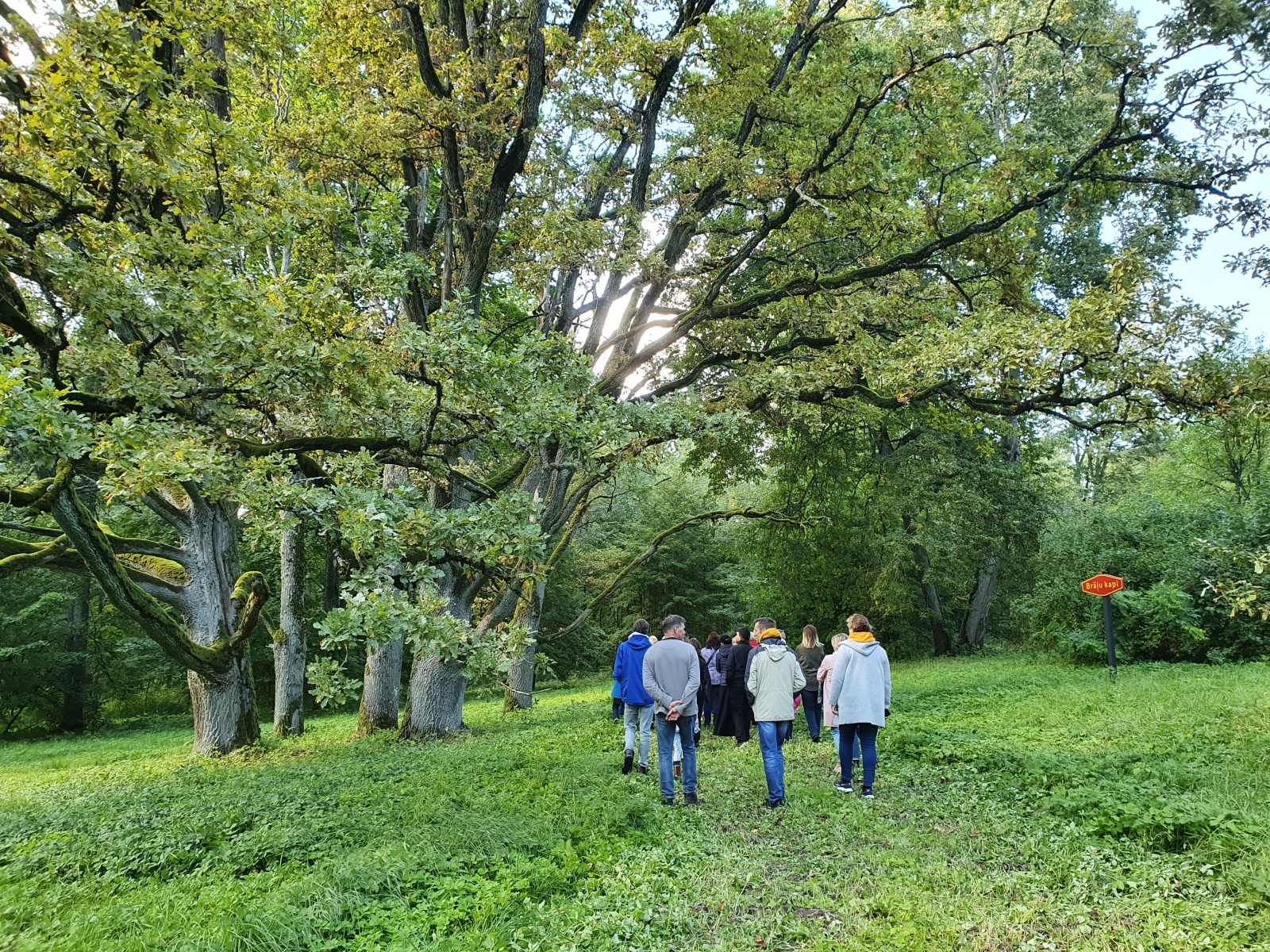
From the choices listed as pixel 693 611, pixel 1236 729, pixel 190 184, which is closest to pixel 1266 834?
pixel 1236 729

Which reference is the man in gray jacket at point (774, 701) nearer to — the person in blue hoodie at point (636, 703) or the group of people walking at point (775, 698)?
the group of people walking at point (775, 698)

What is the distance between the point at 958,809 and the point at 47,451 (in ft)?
25.0

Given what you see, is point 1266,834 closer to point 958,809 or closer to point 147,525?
point 958,809

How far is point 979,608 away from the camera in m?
25.0

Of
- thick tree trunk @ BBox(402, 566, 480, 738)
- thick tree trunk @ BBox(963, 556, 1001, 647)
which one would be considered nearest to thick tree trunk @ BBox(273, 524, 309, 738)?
thick tree trunk @ BBox(402, 566, 480, 738)

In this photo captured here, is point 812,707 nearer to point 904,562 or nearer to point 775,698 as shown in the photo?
point 775,698

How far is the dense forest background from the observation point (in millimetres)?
16359

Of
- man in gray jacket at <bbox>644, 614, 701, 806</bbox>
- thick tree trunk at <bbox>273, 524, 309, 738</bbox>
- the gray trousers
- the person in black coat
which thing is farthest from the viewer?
thick tree trunk at <bbox>273, 524, 309, 738</bbox>

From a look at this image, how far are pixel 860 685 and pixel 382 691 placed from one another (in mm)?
10222

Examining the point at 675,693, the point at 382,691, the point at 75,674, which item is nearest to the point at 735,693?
the point at 675,693

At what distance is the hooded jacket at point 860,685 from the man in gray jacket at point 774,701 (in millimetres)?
446

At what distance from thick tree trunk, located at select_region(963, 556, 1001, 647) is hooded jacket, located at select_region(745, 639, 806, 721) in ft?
63.3

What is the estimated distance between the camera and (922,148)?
1051 centimetres

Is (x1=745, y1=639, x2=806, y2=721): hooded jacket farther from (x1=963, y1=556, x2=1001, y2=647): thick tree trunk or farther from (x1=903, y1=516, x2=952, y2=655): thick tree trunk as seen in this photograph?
(x1=963, y1=556, x2=1001, y2=647): thick tree trunk
